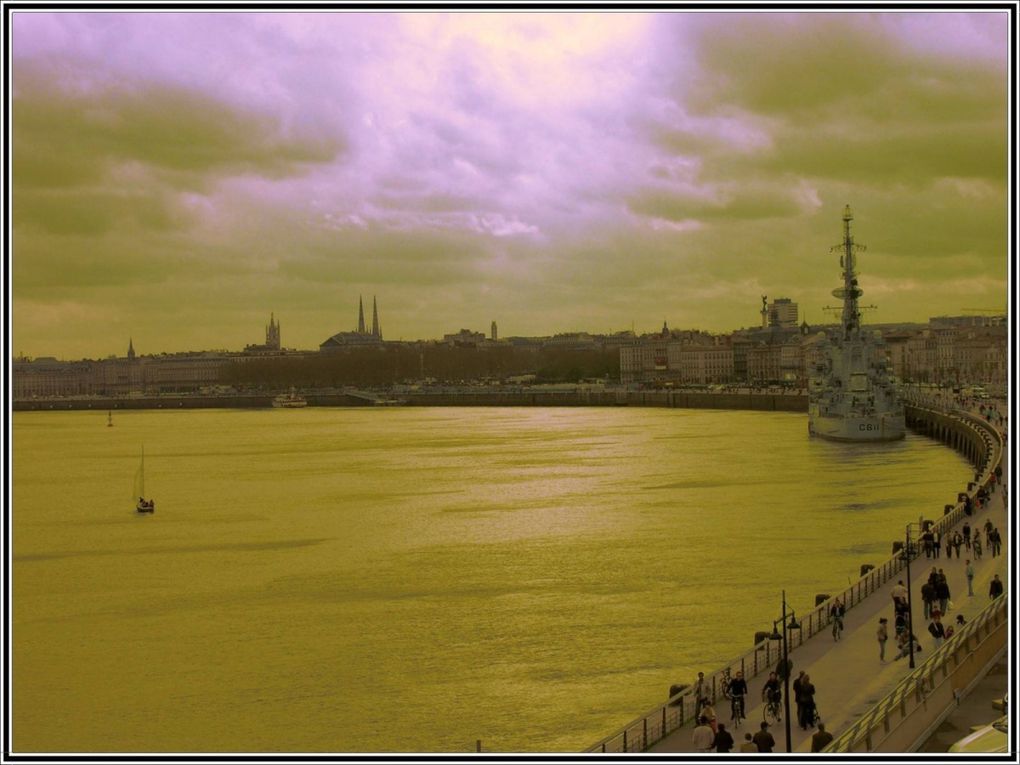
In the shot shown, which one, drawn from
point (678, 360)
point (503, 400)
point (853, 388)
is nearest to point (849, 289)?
point (853, 388)

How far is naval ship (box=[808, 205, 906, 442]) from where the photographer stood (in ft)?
171

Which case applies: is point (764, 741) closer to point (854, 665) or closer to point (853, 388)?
point (854, 665)

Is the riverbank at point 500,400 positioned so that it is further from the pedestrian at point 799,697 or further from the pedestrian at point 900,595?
the pedestrian at point 799,697

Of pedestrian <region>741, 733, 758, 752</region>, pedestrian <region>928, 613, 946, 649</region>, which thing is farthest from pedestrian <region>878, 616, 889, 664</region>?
pedestrian <region>741, 733, 758, 752</region>

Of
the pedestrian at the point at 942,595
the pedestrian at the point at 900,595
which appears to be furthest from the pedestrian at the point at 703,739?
the pedestrian at the point at 942,595

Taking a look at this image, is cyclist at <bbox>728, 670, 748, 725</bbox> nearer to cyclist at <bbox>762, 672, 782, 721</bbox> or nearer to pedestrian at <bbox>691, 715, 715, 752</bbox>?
cyclist at <bbox>762, 672, 782, 721</bbox>

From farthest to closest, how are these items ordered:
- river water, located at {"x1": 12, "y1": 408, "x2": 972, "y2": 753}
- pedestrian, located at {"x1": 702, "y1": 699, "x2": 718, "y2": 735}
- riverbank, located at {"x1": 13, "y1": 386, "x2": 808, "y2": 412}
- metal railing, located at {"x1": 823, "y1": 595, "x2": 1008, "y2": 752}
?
riverbank, located at {"x1": 13, "y1": 386, "x2": 808, "y2": 412}
river water, located at {"x1": 12, "y1": 408, "x2": 972, "y2": 753}
pedestrian, located at {"x1": 702, "y1": 699, "x2": 718, "y2": 735}
metal railing, located at {"x1": 823, "y1": 595, "x2": 1008, "y2": 752}

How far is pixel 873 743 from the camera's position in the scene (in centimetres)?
923

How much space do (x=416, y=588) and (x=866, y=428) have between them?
3503 cm

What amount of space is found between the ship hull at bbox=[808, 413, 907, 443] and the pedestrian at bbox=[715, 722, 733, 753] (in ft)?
142

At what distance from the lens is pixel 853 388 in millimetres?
54062

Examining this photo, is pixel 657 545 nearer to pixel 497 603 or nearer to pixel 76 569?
pixel 497 603

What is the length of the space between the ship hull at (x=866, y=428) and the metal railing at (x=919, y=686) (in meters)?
40.4

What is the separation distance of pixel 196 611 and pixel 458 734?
7.82m
